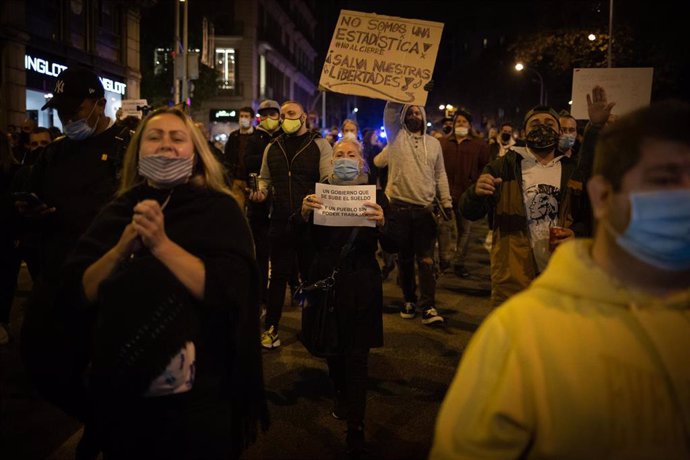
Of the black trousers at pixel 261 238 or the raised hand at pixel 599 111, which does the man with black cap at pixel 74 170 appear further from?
the black trousers at pixel 261 238

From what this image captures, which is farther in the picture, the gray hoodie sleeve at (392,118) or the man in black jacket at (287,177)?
the gray hoodie sleeve at (392,118)

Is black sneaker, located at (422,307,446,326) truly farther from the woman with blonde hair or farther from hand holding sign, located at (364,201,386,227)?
the woman with blonde hair

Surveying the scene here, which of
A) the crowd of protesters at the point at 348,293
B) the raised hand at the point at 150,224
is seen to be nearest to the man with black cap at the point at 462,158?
the crowd of protesters at the point at 348,293

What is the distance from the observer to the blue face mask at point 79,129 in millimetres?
4043

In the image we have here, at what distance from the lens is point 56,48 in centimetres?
1922

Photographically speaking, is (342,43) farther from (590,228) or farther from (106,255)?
(106,255)

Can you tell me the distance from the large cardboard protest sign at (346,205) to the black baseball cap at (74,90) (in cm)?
164

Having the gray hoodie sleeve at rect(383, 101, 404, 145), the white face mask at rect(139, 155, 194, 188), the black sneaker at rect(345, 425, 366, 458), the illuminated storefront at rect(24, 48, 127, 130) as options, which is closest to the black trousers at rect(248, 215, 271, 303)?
the gray hoodie sleeve at rect(383, 101, 404, 145)

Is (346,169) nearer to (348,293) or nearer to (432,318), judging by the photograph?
(348,293)

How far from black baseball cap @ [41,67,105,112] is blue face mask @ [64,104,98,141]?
101mm

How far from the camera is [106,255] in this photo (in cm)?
240

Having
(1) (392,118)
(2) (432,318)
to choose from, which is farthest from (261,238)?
(2) (432,318)

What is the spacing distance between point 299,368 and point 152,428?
3360 millimetres

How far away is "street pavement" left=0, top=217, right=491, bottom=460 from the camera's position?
4168 millimetres
